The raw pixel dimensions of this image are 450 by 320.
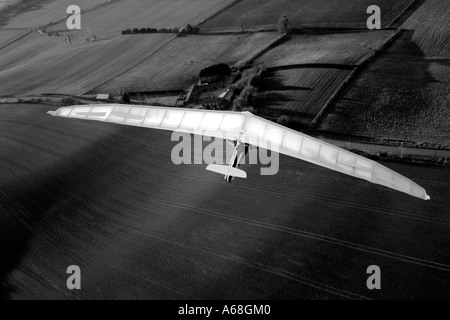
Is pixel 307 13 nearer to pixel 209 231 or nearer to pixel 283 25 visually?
pixel 283 25

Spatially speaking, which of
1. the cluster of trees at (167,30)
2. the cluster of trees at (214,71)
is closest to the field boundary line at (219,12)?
the cluster of trees at (167,30)

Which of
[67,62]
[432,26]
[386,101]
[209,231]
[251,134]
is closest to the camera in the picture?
[251,134]

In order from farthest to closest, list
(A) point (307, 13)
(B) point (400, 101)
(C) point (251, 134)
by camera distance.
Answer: (A) point (307, 13) < (B) point (400, 101) < (C) point (251, 134)

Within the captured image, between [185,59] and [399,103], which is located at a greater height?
[185,59]

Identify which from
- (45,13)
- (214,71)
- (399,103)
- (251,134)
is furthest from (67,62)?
(251,134)

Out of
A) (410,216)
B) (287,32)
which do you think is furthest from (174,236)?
(287,32)

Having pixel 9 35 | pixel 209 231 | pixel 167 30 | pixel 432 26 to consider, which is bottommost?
pixel 209 231

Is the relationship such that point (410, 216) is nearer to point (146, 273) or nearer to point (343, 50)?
point (146, 273)
